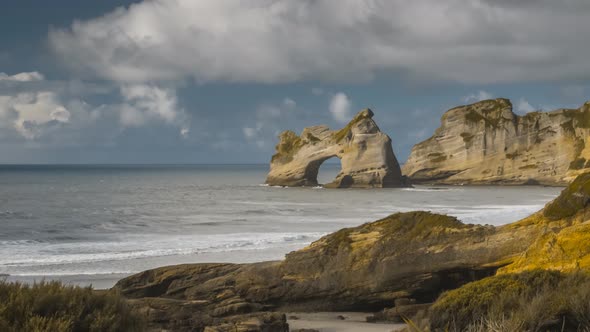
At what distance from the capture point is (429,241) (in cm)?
1079

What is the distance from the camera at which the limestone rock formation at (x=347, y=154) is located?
67.9 metres

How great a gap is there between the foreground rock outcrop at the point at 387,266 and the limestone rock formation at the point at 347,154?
56.8 metres

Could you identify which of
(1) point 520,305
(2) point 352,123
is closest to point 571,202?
(1) point 520,305

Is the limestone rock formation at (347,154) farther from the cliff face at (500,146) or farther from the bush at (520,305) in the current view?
the bush at (520,305)

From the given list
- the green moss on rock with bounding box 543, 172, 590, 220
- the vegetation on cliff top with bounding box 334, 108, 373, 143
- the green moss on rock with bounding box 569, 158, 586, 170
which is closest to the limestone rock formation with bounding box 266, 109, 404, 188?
the vegetation on cliff top with bounding box 334, 108, 373, 143

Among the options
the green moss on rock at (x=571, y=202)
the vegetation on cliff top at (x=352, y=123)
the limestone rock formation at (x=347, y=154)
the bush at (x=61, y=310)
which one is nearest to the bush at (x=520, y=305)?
the green moss on rock at (x=571, y=202)

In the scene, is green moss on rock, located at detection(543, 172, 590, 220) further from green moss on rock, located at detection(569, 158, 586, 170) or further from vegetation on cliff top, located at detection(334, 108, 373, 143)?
green moss on rock, located at detection(569, 158, 586, 170)

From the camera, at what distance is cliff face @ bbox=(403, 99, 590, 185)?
2862 inches

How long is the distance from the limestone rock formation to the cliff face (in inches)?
428

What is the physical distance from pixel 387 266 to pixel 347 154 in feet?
192

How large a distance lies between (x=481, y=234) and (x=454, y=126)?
70.7 metres

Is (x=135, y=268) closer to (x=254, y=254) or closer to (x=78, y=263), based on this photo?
(x=78, y=263)

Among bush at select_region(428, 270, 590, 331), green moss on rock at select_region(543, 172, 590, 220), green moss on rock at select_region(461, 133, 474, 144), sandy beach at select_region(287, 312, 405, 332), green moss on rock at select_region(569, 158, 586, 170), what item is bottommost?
sandy beach at select_region(287, 312, 405, 332)

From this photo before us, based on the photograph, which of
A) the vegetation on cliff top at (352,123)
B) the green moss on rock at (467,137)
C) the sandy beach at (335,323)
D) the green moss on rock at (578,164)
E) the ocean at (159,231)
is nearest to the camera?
the sandy beach at (335,323)
